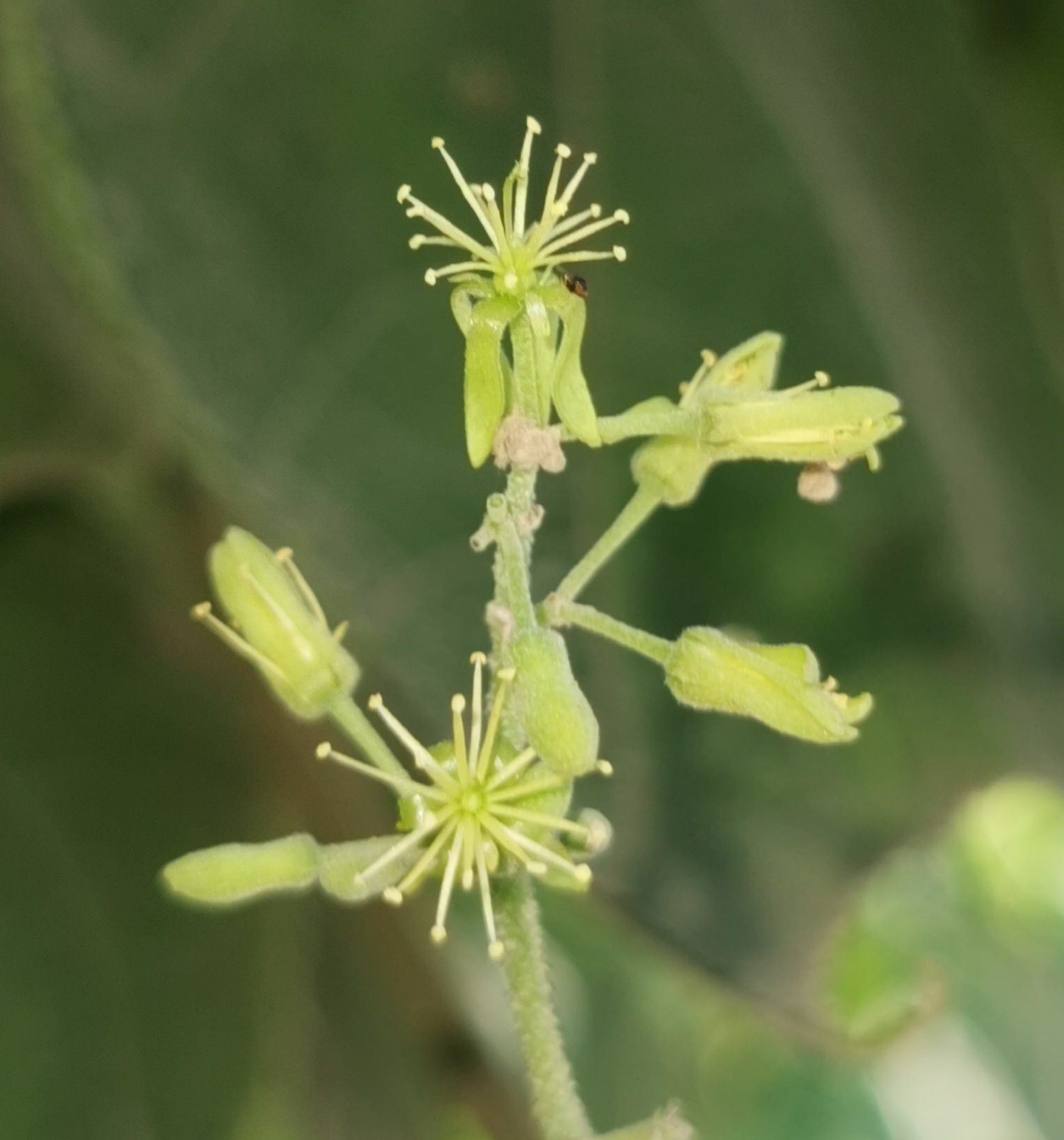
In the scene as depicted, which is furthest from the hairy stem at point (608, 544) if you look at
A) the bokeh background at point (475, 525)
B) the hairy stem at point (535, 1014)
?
the bokeh background at point (475, 525)

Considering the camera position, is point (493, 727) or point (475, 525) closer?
point (493, 727)

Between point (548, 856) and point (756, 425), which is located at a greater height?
point (756, 425)

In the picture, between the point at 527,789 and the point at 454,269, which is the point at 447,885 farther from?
the point at 454,269

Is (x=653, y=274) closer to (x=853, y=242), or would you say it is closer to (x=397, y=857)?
(x=853, y=242)

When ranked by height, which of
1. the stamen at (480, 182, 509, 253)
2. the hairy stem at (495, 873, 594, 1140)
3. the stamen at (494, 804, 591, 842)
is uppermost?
the stamen at (480, 182, 509, 253)

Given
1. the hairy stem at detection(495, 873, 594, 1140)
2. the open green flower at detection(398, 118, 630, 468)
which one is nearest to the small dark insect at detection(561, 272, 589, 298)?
the open green flower at detection(398, 118, 630, 468)

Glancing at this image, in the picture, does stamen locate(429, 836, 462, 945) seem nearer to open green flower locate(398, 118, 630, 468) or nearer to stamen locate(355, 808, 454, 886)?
stamen locate(355, 808, 454, 886)

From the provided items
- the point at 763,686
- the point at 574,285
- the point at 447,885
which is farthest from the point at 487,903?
the point at 574,285

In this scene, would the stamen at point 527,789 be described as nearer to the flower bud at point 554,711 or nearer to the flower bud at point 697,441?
the flower bud at point 554,711
